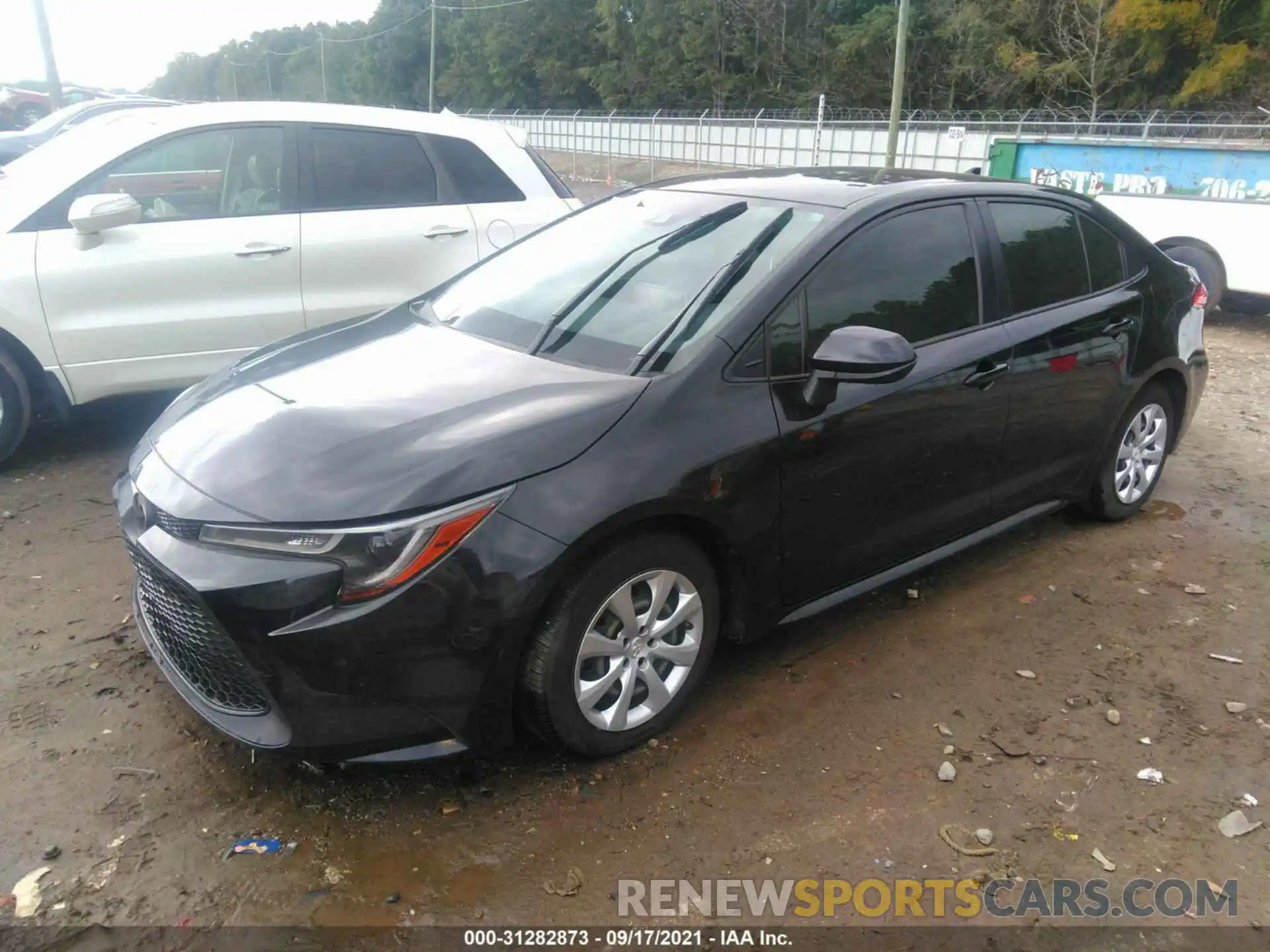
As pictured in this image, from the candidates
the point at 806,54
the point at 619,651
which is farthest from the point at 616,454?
the point at 806,54

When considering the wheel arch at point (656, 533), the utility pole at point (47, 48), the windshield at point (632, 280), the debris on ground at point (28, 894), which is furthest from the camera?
the utility pole at point (47, 48)

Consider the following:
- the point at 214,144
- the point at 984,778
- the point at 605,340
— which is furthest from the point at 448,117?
the point at 984,778

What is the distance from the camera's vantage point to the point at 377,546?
8.03 ft

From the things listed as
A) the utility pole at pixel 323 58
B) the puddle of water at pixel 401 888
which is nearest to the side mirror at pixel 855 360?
the puddle of water at pixel 401 888

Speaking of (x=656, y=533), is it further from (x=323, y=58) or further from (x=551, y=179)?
(x=323, y=58)

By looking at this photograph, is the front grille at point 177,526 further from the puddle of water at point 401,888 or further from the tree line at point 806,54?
the tree line at point 806,54

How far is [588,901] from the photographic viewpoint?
96.1 inches

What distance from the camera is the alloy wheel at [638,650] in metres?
2.78

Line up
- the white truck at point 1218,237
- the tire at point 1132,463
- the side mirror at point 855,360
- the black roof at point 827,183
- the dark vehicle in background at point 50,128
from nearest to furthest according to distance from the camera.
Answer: the side mirror at point 855,360
the black roof at point 827,183
the tire at point 1132,463
the white truck at point 1218,237
the dark vehicle in background at point 50,128

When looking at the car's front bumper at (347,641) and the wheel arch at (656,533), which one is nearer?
the car's front bumper at (347,641)

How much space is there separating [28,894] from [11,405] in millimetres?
3204

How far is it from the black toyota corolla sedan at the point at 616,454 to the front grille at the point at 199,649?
0.01m

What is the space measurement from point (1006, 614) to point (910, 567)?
1.84 feet

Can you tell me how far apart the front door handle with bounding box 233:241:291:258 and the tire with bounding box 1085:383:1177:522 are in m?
4.21
